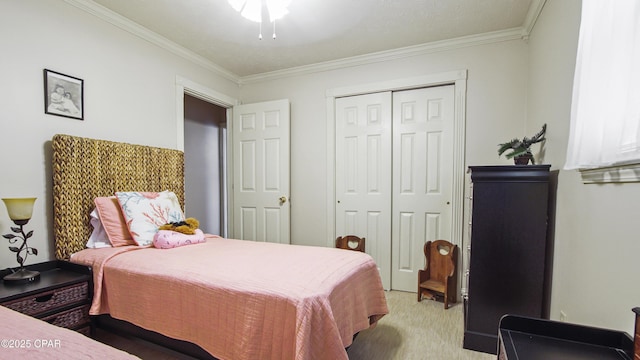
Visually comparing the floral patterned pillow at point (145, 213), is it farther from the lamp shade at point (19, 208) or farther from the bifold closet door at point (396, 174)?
the bifold closet door at point (396, 174)

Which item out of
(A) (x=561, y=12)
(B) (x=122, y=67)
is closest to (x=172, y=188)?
(B) (x=122, y=67)

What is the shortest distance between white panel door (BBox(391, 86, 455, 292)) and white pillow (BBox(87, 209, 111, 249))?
2.59 meters

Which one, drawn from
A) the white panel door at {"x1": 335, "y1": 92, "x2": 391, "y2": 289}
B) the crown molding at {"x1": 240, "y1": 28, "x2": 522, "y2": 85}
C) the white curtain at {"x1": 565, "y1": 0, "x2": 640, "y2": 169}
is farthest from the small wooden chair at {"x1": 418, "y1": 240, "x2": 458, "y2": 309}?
the crown molding at {"x1": 240, "y1": 28, "x2": 522, "y2": 85}

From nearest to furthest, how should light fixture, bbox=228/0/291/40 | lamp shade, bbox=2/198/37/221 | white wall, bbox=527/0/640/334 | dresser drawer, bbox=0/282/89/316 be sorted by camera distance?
white wall, bbox=527/0/640/334, dresser drawer, bbox=0/282/89/316, lamp shade, bbox=2/198/37/221, light fixture, bbox=228/0/291/40

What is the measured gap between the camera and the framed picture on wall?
2014 millimetres

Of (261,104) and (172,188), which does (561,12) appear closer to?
(261,104)

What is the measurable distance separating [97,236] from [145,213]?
370 millimetres

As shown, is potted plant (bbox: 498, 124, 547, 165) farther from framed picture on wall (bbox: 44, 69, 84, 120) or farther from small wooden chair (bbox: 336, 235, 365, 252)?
framed picture on wall (bbox: 44, 69, 84, 120)

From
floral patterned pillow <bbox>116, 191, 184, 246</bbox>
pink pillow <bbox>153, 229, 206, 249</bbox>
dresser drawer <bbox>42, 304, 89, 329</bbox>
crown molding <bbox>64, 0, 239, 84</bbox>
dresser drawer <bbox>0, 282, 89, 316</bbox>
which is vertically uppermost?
crown molding <bbox>64, 0, 239, 84</bbox>

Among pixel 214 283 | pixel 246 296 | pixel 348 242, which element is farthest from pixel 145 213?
pixel 348 242

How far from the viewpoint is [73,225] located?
2041 millimetres

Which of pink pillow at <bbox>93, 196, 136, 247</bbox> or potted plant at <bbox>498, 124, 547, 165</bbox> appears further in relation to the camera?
pink pillow at <bbox>93, 196, 136, 247</bbox>

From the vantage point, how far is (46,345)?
2.48 ft

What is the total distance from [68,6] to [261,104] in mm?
1857
